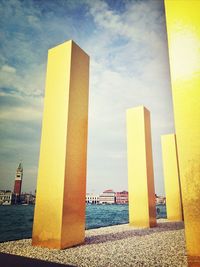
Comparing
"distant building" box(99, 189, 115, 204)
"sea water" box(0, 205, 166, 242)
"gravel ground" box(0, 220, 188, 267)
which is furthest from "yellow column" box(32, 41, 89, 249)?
"distant building" box(99, 189, 115, 204)

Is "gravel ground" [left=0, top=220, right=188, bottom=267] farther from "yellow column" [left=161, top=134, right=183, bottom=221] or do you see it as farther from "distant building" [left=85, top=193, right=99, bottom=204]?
"distant building" [left=85, top=193, right=99, bottom=204]

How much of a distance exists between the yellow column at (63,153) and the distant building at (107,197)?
102837 millimetres

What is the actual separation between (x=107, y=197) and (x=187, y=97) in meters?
107

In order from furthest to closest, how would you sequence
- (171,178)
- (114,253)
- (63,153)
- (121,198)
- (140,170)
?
(121,198), (171,178), (140,170), (63,153), (114,253)

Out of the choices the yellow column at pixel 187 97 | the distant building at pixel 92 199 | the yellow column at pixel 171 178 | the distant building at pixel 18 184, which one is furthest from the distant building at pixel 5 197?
the yellow column at pixel 187 97

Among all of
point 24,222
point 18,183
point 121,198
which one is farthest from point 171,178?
point 121,198

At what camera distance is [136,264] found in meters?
4.13

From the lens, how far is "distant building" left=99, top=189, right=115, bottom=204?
104975mm

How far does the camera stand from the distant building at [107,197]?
344 feet

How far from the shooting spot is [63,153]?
6.10 metres

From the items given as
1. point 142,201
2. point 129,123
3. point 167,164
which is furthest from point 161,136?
point 142,201

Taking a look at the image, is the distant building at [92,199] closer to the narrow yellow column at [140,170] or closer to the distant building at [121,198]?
the distant building at [121,198]

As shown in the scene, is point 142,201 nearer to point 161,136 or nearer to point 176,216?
point 176,216

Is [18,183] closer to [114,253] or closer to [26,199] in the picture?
[26,199]
